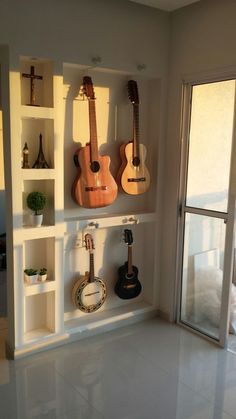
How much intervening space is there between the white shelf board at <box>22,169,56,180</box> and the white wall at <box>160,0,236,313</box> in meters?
1.06

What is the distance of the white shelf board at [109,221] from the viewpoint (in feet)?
9.94

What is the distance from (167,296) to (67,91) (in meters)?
1.92

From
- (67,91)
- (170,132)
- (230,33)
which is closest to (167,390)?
(170,132)

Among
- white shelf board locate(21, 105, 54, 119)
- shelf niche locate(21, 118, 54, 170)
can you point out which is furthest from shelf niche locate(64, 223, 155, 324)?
white shelf board locate(21, 105, 54, 119)

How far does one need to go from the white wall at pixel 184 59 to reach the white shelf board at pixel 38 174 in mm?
1060

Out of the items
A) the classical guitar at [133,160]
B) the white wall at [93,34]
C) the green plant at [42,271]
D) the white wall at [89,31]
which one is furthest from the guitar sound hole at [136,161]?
the green plant at [42,271]

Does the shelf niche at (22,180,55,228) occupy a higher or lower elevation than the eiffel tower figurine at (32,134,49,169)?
lower

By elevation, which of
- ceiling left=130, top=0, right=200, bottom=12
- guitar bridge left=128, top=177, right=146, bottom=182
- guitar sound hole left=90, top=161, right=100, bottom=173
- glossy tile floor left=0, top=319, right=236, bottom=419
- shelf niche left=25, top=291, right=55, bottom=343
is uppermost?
ceiling left=130, top=0, right=200, bottom=12

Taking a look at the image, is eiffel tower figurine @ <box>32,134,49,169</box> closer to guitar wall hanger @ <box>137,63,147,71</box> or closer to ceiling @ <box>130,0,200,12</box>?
guitar wall hanger @ <box>137,63,147,71</box>

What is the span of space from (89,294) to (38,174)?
3.62 ft

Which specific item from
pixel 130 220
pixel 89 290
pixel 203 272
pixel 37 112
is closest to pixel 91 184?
pixel 130 220

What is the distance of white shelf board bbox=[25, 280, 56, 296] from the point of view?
2.87 metres

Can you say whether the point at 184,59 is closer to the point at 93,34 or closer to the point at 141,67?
the point at 141,67

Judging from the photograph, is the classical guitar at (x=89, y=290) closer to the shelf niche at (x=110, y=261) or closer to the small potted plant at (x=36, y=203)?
the shelf niche at (x=110, y=261)
